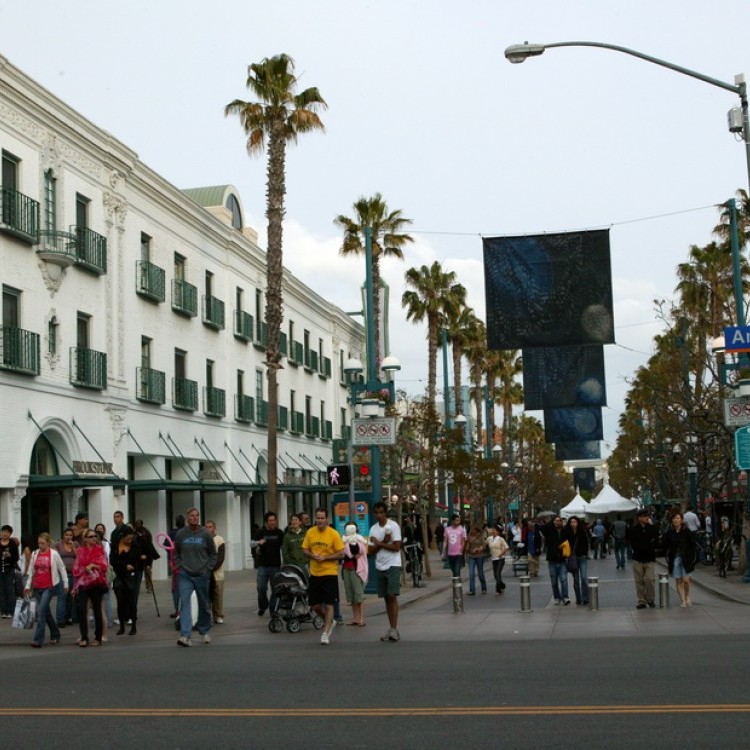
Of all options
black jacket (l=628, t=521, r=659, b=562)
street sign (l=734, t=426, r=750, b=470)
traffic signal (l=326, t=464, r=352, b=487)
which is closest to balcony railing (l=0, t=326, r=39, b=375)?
traffic signal (l=326, t=464, r=352, b=487)

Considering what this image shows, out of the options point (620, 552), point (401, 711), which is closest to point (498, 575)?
point (620, 552)

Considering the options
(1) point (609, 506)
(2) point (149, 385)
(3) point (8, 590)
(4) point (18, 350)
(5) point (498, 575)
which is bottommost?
Result: (5) point (498, 575)

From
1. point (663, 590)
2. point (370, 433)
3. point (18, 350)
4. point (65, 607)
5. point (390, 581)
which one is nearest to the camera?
point (390, 581)

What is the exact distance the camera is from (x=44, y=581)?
18.5m

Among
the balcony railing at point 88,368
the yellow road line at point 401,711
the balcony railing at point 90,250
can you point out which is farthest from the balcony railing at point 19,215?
the yellow road line at point 401,711

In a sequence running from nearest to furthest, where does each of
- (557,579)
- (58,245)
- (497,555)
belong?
(557,579) < (497,555) < (58,245)

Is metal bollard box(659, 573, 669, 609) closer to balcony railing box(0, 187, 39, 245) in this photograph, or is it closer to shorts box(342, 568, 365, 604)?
shorts box(342, 568, 365, 604)

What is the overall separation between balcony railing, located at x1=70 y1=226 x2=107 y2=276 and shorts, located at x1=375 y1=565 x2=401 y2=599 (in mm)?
15398

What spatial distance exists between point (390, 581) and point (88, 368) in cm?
1531

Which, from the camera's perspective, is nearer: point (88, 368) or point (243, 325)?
point (88, 368)

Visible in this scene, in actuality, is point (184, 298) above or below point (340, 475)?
above

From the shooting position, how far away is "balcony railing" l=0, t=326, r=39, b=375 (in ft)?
87.2

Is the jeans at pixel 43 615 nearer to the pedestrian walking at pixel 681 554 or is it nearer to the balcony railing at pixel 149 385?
the pedestrian walking at pixel 681 554

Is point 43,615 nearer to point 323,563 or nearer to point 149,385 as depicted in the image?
point 323,563
